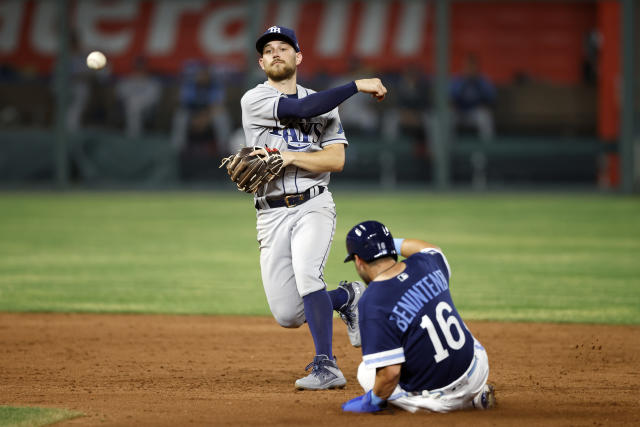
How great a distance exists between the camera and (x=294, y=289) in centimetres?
549

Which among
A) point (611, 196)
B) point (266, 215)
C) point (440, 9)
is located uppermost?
point (440, 9)

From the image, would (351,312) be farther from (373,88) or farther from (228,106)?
(228,106)

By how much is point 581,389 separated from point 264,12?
19.5 metres

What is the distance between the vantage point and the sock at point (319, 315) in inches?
211

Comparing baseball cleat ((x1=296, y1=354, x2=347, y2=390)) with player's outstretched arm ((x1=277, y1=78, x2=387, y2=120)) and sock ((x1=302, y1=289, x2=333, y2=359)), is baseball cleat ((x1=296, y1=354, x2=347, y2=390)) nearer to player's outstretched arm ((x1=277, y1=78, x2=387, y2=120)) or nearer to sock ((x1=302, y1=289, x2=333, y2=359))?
sock ((x1=302, y1=289, x2=333, y2=359))

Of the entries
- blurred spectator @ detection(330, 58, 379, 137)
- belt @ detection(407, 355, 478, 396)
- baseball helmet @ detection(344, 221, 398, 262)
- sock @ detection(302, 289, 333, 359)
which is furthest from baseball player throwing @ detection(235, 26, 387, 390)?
blurred spectator @ detection(330, 58, 379, 137)

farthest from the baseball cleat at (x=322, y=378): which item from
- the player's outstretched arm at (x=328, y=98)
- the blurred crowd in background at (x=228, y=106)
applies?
the blurred crowd in background at (x=228, y=106)

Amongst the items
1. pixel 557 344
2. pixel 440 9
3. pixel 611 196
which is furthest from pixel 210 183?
pixel 557 344

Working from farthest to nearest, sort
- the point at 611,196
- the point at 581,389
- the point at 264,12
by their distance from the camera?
the point at 264,12 → the point at 611,196 → the point at 581,389

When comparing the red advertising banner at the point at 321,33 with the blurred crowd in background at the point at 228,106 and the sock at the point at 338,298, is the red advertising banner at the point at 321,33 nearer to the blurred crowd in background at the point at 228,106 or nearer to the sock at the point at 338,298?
the blurred crowd in background at the point at 228,106

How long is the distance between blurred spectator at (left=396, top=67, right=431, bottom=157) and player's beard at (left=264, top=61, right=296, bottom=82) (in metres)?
15.6

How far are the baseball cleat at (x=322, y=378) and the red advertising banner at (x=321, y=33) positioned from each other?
18.5 meters

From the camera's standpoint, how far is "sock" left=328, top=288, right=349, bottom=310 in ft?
18.4

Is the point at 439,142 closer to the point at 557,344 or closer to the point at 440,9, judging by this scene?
the point at 440,9
